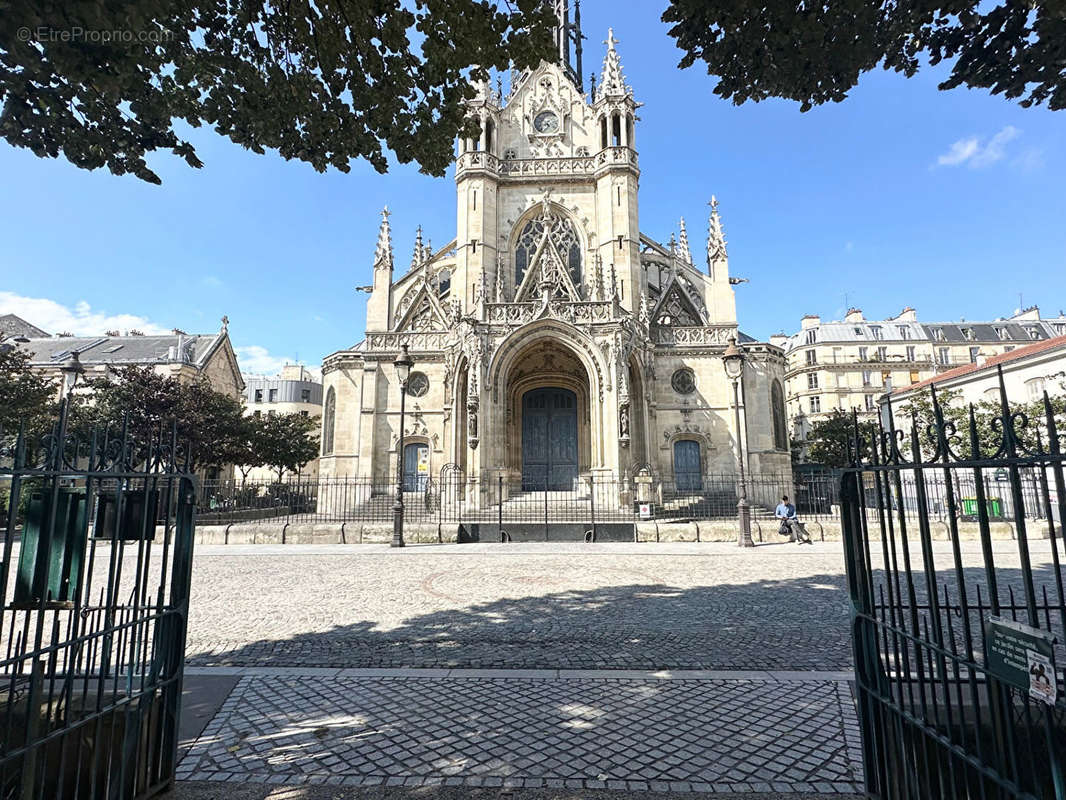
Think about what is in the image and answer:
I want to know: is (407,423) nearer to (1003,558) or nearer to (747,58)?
(1003,558)

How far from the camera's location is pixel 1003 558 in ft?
36.8

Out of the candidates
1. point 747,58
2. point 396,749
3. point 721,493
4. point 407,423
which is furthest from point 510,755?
point 407,423

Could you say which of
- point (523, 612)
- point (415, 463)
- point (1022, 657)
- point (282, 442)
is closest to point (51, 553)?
point (1022, 657)

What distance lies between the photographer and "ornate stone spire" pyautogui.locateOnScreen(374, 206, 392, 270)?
26594mm

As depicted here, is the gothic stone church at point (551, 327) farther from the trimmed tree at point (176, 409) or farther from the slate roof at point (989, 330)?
the slate roof at point (989, 330)

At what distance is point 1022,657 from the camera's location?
2064mm

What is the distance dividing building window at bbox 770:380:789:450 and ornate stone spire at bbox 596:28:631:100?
15.3 metres

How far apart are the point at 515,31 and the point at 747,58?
6.57 feet

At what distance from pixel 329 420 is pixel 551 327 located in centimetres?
1211

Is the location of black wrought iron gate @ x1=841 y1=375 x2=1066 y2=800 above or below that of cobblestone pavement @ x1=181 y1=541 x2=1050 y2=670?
above

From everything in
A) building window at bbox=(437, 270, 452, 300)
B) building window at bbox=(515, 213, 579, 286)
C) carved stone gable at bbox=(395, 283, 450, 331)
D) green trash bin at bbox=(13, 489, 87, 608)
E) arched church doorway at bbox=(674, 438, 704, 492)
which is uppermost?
building window at bbox=(515, 213, 579, 286)

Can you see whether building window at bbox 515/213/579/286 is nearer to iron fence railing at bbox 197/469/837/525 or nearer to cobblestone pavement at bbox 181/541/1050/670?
iron fence railing at bbox 197/469/837/525

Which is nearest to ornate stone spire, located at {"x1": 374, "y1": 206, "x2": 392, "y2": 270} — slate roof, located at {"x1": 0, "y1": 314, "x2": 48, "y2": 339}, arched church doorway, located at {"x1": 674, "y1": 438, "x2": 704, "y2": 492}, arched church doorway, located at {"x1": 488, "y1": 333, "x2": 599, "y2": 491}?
arched church doorway, located at {"x1": 488, "y1": 333, "x2": 599, "y2": 491}

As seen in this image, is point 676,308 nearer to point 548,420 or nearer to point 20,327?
point 548,420
